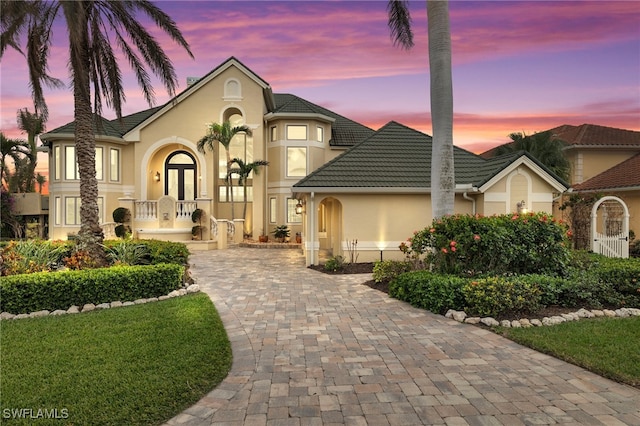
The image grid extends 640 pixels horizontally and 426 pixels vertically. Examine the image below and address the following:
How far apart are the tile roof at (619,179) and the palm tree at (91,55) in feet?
64.9

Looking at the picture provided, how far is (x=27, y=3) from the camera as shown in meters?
9.77

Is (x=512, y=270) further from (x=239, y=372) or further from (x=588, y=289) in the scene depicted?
(x=239, y=372)

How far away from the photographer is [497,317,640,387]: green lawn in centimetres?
482

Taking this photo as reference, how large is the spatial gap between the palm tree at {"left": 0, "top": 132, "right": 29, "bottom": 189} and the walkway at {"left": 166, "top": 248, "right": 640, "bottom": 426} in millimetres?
27944

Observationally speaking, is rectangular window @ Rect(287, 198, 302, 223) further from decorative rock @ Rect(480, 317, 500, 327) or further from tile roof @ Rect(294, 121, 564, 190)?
decorative rock @ Rect(480, 317, 500, 327)

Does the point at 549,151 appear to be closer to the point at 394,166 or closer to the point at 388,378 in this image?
the point at 394,166

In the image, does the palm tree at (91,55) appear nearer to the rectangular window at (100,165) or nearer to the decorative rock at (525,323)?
the rectangular window at (100,165)

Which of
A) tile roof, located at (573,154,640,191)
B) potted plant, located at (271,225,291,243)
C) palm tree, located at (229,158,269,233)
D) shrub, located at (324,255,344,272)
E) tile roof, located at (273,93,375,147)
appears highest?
tile roof, located at (273,93,375,147)

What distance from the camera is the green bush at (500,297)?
7141 mm

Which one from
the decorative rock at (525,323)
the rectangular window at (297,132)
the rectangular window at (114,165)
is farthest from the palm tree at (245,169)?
the decorative rock at (525,323)

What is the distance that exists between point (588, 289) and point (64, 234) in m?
25.1

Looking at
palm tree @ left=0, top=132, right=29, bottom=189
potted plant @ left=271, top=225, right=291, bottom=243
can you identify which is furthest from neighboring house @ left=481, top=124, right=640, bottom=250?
palm tree @ left=0, top=132, right=29, bottom=189

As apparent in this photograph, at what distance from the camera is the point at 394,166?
580 inches

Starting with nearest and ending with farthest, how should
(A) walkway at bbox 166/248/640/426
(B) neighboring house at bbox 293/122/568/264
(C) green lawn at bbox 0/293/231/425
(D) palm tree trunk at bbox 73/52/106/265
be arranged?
(A) walkway at bbox 166/248/640/426 < (C) green lawn at bbox 0/293/231/425 < (D) palm tree trunk at bbox 73/52/106/265 < (B) neighboring house at bbox 293/122/568/264
